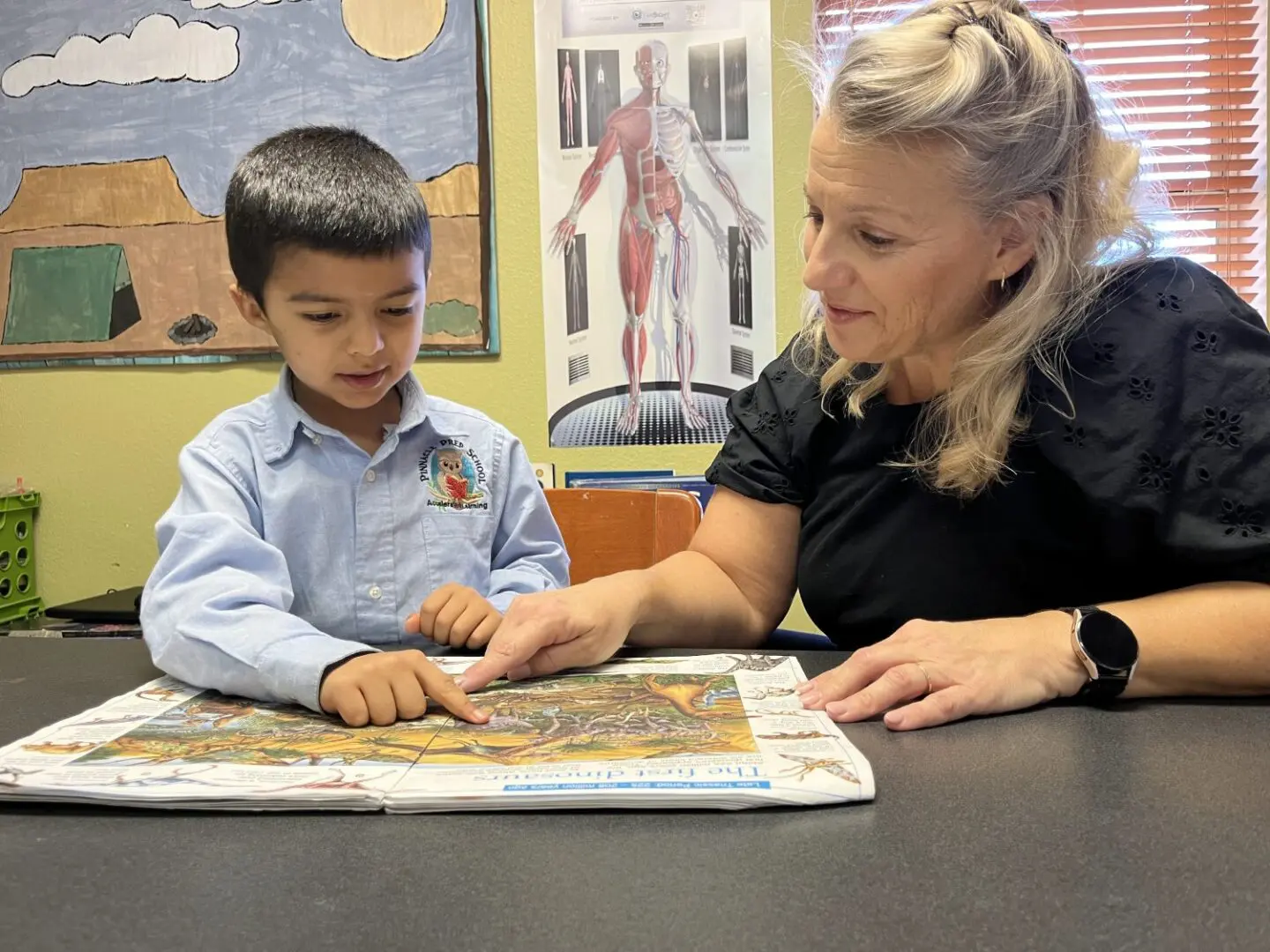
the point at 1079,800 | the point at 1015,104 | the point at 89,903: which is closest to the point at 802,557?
the point at 1015,104

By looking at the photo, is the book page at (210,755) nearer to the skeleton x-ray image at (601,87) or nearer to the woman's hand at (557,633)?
the woman's hand at (557,633)

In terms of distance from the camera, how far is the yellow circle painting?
2.13 metres

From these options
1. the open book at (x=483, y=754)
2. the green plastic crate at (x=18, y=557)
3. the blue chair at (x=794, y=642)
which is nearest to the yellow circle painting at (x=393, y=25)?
the green plastic crate at (x=18, y=557)

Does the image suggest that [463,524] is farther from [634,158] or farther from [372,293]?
[634,158]

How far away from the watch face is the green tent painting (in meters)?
2.10

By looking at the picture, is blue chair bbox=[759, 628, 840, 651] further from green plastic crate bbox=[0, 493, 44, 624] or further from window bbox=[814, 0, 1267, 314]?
green plastic crate bbox=[0, 493, 44, 624]

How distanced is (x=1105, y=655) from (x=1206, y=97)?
74.6 inches

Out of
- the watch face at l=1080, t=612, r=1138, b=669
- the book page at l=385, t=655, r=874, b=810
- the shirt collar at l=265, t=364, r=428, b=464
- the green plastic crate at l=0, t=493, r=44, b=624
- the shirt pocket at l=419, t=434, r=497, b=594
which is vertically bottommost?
the green plastic crate at l=0, t=493, r=44, b=624

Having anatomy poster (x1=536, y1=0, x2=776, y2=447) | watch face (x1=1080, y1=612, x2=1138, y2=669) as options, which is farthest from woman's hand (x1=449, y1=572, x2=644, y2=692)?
anatomy poster (x1=536, y1=0, x2=776, y2=447)

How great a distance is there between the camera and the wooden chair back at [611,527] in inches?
57.7

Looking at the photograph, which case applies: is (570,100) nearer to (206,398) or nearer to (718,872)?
(206,398)

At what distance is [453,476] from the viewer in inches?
45.5

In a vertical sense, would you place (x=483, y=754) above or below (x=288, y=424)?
below

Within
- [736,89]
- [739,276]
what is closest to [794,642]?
[739,276]
